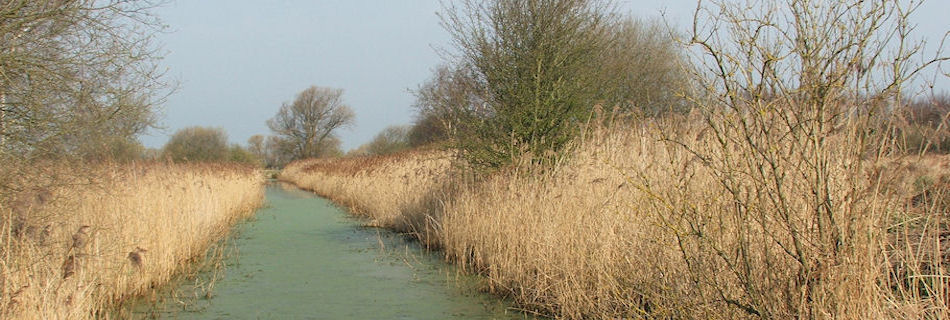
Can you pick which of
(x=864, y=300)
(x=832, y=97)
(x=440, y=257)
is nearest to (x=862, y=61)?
(x=832, y=97)

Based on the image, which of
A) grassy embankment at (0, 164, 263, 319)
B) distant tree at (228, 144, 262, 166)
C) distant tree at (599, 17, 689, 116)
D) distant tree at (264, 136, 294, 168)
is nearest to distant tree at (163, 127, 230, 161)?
distant tree at (228, 144, 262, 166)

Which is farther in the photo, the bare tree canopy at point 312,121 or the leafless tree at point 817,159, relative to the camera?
the bare tree canopy at point 312,121

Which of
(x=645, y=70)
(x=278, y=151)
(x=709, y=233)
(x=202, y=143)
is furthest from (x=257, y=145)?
(x=709, y=233)

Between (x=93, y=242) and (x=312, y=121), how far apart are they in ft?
150

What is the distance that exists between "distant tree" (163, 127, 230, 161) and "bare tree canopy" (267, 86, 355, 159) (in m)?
5.50

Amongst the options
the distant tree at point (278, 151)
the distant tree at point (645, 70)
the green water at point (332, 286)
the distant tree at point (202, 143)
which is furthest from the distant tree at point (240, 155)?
the green water at point (332, 286)

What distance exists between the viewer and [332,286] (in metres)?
7.39

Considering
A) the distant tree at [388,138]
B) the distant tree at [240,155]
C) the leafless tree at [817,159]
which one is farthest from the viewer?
the distant tree at [388,138]

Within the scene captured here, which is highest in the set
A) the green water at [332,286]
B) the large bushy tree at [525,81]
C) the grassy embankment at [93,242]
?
the large bushy tree at [525,81]

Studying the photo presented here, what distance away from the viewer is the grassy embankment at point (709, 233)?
3.17 meters

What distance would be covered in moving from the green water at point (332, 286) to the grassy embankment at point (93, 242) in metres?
0.37

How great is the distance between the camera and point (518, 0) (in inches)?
383

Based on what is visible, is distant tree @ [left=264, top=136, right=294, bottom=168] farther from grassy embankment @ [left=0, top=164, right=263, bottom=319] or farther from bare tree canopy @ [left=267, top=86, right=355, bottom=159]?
grassy embankment @ [left=0, top=164, right=263, bottom=319]

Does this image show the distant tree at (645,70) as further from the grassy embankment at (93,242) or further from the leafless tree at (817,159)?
the leafless tree at (817,159)
